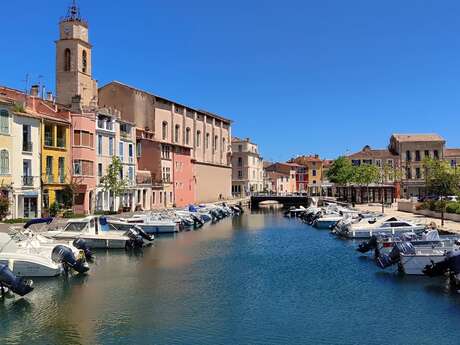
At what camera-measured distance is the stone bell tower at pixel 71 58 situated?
79.1 meters

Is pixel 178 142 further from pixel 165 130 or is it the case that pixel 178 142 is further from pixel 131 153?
pixel 131 153

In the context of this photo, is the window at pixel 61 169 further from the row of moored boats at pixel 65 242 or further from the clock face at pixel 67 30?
the clock face at pixel 67 30

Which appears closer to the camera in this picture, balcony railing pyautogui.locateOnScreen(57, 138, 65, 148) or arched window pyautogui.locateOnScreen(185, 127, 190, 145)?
balcony railing pyautogui.locateOnScreen(57, 138, 65, 148)

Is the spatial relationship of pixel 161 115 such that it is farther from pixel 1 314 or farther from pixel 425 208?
pixel 1 314

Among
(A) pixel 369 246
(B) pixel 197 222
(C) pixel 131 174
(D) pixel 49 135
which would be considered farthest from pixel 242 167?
(A) pixel 369 246

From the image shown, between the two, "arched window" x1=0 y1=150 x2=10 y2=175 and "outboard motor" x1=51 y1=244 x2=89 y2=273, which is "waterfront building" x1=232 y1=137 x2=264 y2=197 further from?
"outboard motor" x1=51 y1=244 x2=89 y2=273

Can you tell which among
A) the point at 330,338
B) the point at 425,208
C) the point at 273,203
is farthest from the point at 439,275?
the point at 273,203

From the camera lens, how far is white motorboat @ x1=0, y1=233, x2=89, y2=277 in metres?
29.7

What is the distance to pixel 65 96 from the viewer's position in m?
80.1

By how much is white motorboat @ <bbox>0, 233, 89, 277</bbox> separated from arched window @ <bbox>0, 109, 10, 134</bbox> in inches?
→ 829

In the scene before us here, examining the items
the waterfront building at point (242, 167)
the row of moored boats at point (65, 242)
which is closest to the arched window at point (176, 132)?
the row of moored boats at point (65, 242)

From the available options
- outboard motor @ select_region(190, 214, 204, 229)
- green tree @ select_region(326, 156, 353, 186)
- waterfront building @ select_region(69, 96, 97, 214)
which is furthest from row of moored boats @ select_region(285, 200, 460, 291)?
green tree @ select_region(326, 156, 353, 186)

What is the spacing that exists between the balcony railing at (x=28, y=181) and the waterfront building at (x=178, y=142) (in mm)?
29469

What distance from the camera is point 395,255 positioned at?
32.6m
